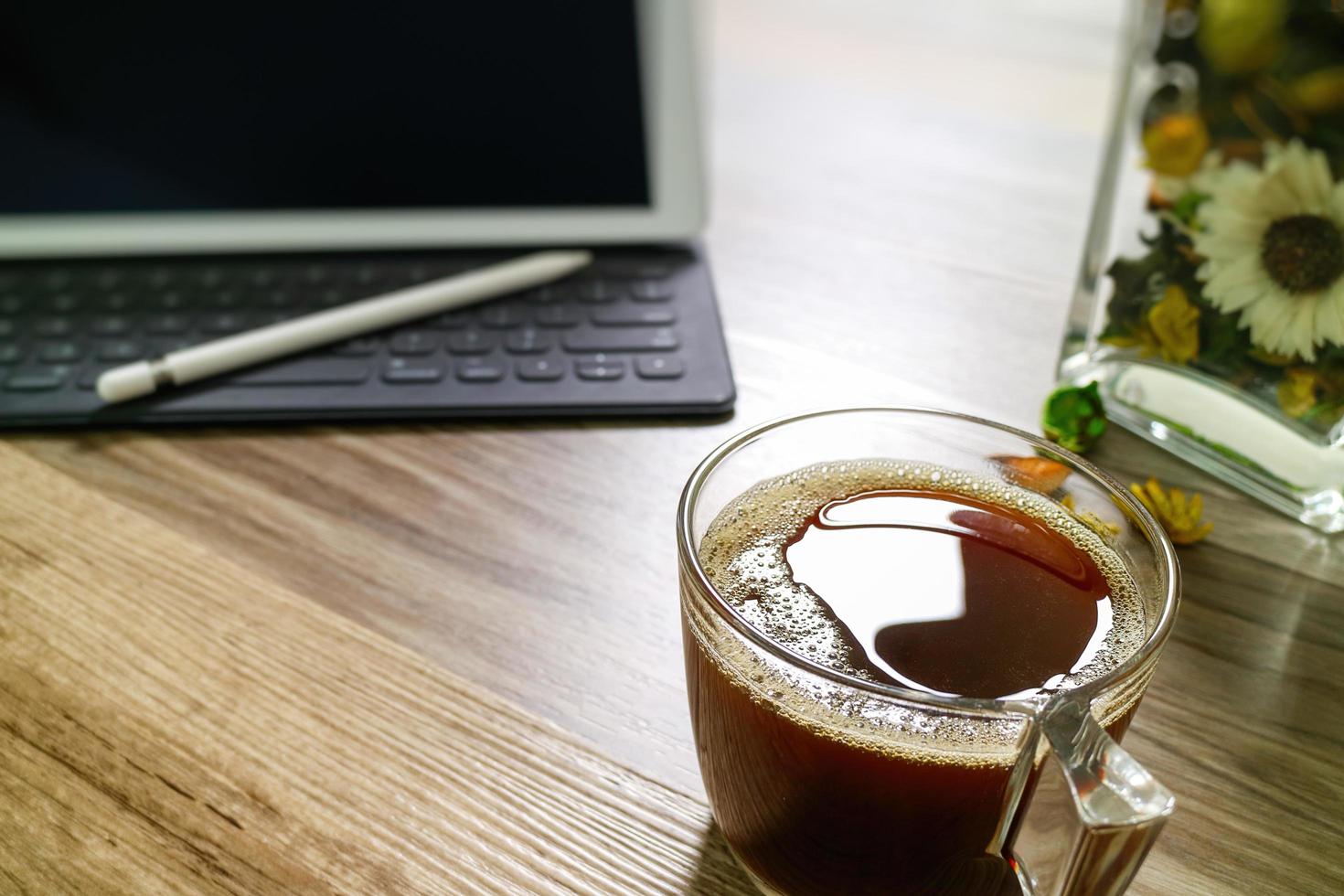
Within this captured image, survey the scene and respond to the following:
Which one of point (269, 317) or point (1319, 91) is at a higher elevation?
point (1319, 91)

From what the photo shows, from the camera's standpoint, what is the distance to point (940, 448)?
391 millimetres

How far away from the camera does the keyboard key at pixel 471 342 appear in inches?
24.8

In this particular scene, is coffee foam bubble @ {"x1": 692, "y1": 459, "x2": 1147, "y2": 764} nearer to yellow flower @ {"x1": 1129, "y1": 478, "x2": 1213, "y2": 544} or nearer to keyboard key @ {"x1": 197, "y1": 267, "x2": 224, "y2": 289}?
yellow flower @ {"x1": 1129, "y1": 478, "x2": 1213, "y2": 544}

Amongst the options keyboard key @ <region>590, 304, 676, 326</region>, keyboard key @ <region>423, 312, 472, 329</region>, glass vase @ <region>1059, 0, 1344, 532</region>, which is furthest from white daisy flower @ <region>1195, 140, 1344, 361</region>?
keyboard key @ <region>423, 312, 472, 329</region>

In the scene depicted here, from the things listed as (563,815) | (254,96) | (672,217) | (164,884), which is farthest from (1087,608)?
(254,96)

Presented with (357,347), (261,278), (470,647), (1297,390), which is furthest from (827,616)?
(261,278)

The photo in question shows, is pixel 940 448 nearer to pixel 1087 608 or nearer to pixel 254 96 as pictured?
pixel 1087 608

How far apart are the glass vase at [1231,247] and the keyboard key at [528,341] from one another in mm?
279

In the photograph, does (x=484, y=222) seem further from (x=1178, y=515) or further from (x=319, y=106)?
(x=1178, y=515)

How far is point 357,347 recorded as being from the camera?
0.64 meters

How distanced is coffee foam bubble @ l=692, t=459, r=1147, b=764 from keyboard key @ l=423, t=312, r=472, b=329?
0.32 metres

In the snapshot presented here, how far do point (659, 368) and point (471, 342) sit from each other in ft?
0.36

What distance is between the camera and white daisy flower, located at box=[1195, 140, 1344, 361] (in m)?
0.47

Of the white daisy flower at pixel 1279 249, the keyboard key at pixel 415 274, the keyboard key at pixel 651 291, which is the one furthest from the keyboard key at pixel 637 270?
the white daisy flower at pixel 1279 249
